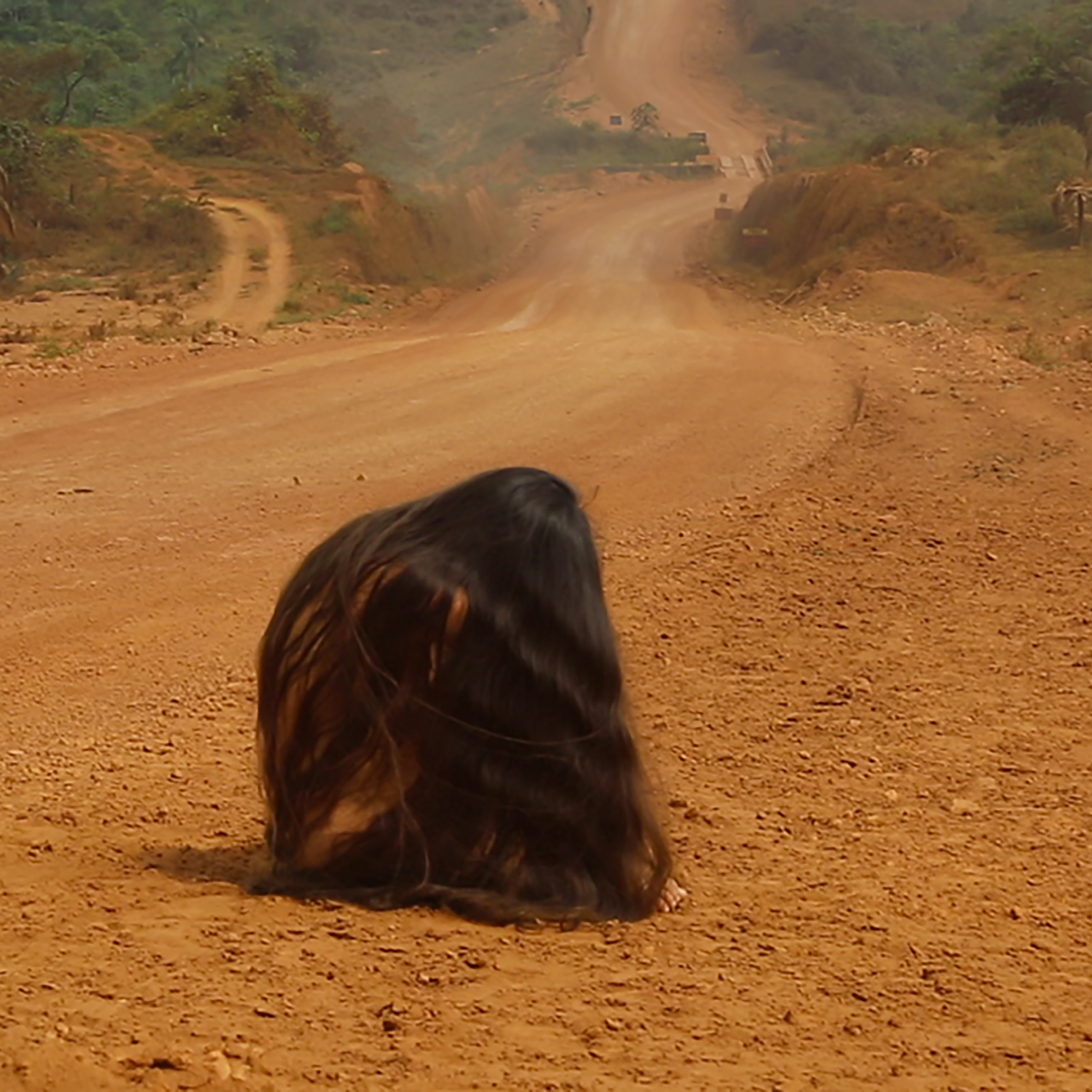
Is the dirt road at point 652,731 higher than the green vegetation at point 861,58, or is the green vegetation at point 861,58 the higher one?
the green vegetation at point 861,58

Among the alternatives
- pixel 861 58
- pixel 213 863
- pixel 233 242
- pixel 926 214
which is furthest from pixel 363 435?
pixel 861 58

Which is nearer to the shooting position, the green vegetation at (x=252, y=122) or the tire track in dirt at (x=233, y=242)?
the tire track in dirt at (x=233, y=242)

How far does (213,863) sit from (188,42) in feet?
144

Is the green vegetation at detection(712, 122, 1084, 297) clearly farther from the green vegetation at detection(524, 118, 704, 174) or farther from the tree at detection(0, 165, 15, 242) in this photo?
the green vegetation at detection(524, 118, 704, 174)

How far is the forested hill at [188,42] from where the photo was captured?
36.8 metres

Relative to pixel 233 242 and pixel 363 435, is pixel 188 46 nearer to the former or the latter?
pixel 233 242

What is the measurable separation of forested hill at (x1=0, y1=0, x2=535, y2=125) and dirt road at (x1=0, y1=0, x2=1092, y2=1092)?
78.3 ft

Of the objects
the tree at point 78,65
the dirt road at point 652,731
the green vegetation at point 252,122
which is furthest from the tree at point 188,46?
the dirt road at point 652,731

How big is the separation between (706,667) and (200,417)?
571 cm

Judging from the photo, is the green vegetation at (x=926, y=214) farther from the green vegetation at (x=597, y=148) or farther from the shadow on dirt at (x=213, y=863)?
the green vegetation at (x=597, y=148)

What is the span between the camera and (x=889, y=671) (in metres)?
5.68

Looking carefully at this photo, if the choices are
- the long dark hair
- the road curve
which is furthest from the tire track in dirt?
the long dark hair

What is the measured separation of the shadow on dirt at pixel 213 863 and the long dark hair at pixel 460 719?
17 centimetres

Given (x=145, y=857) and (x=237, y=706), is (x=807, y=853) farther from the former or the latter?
(x=237, y=706)
